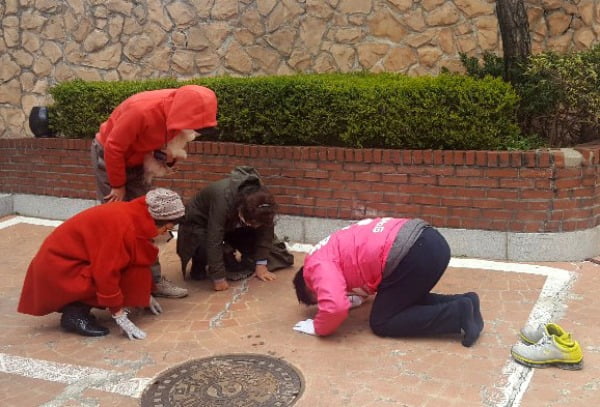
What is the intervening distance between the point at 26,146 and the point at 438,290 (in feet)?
15.1

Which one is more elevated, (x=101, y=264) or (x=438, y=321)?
(x=101, y=264)

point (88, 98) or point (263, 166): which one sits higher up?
point (88, 98)

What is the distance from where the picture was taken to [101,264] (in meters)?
4.07

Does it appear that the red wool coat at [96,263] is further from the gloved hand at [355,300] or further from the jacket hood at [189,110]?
the gloved hand at [355,300]

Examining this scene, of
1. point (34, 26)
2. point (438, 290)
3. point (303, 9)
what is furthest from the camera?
point (34, 26)

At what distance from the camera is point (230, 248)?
5.34m

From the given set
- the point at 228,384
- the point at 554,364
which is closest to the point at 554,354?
the point at 554,364

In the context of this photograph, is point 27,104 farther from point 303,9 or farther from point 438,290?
point 438,290

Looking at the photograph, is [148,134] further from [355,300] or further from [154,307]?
[355,300]

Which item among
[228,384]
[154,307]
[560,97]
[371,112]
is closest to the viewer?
[228,384]

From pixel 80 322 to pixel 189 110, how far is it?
146 centimetres

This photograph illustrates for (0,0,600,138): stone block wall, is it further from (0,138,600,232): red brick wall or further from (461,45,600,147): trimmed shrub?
(0,138,600,232): red brick wall

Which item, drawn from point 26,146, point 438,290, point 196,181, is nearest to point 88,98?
point 26,146

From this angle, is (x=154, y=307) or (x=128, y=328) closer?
(x=128, y=328)
